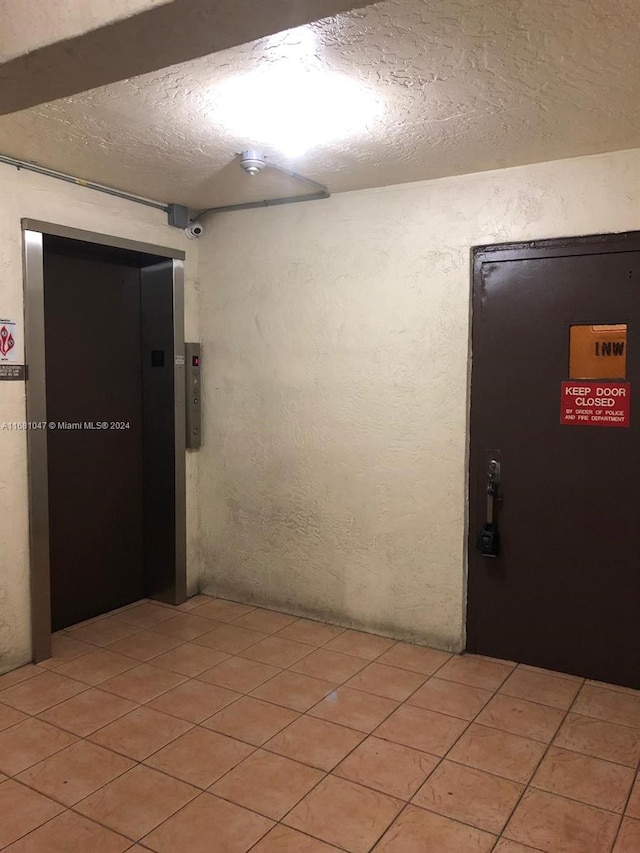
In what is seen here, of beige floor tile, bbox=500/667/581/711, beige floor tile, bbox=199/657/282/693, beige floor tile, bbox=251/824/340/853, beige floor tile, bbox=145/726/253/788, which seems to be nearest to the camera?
beige floor tile, bbox=251/824/340/853

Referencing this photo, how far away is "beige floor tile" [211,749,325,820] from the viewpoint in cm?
222

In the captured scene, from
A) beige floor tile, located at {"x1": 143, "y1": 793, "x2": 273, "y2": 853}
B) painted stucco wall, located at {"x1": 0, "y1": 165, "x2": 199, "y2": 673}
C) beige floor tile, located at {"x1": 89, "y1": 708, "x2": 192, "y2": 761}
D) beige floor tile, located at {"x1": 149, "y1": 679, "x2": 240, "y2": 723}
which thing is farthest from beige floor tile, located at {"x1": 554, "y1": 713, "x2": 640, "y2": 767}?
painted stucco wall, located at {"x1": 0, "y1": 165, "x2": 199, "y2": 673}

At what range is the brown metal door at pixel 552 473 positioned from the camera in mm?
3006

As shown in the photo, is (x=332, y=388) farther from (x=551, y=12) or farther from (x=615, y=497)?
(x=551, y=12)

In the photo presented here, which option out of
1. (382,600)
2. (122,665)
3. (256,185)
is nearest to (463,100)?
(256,185)

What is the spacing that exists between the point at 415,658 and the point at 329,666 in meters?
0.47

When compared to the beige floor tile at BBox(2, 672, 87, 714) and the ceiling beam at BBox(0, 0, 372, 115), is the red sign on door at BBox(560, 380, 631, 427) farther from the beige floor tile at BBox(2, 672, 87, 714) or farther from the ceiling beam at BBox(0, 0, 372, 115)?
the beige floor tile at BBox(2, 672, 87, 714)

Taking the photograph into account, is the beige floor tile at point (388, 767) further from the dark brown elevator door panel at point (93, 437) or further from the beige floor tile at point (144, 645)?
the dark brown elevator door panel at point (93, 437)

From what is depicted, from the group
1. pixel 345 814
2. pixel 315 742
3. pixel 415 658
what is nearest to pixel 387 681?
pixel 415 658

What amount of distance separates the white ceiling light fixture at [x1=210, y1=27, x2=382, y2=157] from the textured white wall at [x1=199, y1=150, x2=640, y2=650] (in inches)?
32.4

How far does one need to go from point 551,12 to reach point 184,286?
2793mm

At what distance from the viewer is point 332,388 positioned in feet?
12.3

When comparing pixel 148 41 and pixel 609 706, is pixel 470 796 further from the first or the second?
pixel 148 41

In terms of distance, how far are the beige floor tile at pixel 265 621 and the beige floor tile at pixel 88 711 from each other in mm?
1004
